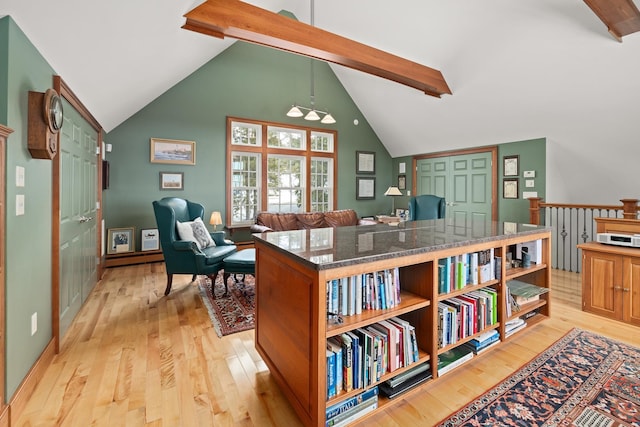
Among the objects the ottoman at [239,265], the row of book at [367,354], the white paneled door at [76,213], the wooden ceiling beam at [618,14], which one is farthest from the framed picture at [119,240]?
the wooden ceiling beam at [618,14]

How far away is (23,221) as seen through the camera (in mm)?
1763

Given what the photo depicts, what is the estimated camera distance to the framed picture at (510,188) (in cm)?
548

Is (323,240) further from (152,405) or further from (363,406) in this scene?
(152,405)

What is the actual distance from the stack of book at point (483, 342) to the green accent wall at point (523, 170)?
155 inches

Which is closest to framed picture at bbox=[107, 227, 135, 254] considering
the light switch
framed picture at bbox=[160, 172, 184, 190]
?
framed picture at bbox=[160, 172, 184, 190]

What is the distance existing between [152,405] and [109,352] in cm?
86

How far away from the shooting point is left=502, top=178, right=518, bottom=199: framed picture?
216 inches

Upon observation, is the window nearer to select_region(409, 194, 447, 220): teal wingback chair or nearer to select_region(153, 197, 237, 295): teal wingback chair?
select_region(409, 194, 447, 220): teal wingback chair

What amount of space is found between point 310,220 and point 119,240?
3.12 metres

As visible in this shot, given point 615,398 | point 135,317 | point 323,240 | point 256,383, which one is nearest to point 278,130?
point 135,317

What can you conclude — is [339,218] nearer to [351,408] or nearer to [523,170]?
[523,170]

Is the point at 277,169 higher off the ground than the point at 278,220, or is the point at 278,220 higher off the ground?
the point at 277,169

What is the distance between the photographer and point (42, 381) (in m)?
1.91

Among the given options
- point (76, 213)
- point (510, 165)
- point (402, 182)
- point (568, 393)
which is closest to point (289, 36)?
point (76, 213)
